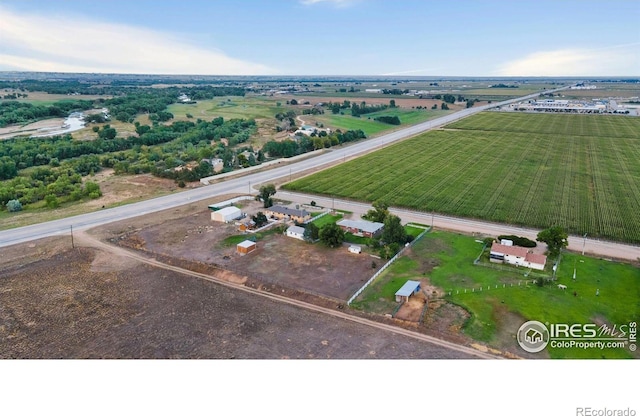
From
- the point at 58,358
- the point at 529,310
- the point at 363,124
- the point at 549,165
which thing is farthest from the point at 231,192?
the point at 363,124

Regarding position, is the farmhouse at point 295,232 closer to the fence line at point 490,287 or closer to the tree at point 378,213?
the tree at point 378,213

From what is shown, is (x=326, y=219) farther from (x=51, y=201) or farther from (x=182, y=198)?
(x=51, y=201)

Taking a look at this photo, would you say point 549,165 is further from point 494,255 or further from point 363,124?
point 363,124

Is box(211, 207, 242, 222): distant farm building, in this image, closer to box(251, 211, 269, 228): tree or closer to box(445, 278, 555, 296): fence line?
box(251, 211, 269, 228): tree

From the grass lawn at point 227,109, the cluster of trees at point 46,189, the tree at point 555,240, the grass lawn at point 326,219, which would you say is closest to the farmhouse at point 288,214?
the grass lawn at point 326,219

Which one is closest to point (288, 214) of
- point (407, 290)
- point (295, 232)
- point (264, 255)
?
point (295, 232)
